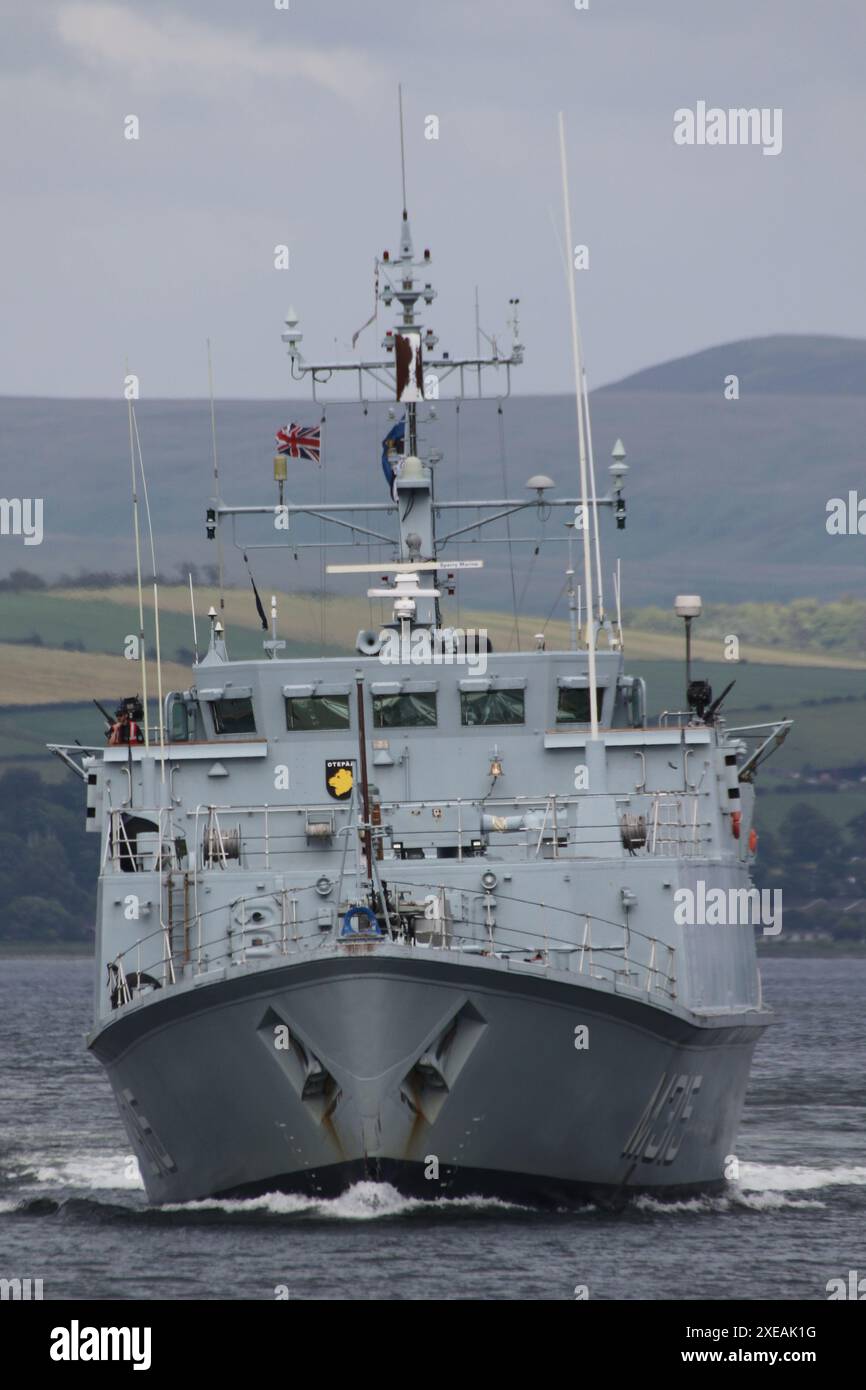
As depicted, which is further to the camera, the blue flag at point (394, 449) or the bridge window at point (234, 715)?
the blue flag at point (394, 449)

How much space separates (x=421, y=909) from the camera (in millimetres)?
29344

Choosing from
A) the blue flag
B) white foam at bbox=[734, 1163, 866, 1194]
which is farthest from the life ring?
the blue flag

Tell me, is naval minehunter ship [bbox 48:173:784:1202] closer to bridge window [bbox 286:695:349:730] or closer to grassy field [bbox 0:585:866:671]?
bridge window [bbox 286:695:349:730]

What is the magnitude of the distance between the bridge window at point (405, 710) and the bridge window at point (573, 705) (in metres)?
1.66

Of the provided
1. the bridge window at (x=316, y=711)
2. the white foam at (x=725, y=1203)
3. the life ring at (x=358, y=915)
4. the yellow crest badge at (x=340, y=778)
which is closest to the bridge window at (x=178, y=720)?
the bridge window at (x=316, y=711)

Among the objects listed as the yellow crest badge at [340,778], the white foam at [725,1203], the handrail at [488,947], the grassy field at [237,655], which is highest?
the grassy field at [237,655]

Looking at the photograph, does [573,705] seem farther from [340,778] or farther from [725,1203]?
[725,1203]

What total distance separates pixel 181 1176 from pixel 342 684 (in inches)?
279

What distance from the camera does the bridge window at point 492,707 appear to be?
112 feet

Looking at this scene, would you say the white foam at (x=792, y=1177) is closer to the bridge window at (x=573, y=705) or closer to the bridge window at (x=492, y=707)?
the bridge window at (x=573, y=705)

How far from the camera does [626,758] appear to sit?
3400 cm

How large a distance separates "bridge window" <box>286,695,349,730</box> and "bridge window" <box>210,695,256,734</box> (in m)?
0.52

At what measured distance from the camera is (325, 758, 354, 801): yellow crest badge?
33156mm

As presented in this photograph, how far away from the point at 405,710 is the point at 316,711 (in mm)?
1135
